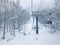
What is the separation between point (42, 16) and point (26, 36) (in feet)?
1.34

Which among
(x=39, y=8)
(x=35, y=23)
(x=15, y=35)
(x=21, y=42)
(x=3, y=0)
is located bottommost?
(x=21, y=42)

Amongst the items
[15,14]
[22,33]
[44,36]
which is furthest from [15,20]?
[44,36]

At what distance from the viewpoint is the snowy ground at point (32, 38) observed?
1648 millimetres

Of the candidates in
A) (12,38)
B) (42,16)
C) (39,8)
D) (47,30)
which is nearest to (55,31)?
(47,30)

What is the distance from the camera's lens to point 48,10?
1.68 meters

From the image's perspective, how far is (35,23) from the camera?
1.66 metres

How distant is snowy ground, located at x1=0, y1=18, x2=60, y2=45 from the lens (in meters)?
1.65

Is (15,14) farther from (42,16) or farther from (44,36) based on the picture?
(44,36)

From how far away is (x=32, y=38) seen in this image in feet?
5.46

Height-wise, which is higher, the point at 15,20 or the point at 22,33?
the point at 15,20

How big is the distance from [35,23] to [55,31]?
13.2 inches

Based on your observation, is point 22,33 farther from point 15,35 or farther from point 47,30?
point 47,30

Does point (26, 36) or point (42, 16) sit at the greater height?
point (42, 16)

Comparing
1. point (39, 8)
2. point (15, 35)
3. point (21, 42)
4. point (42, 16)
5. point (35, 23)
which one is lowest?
point (21, 42)
